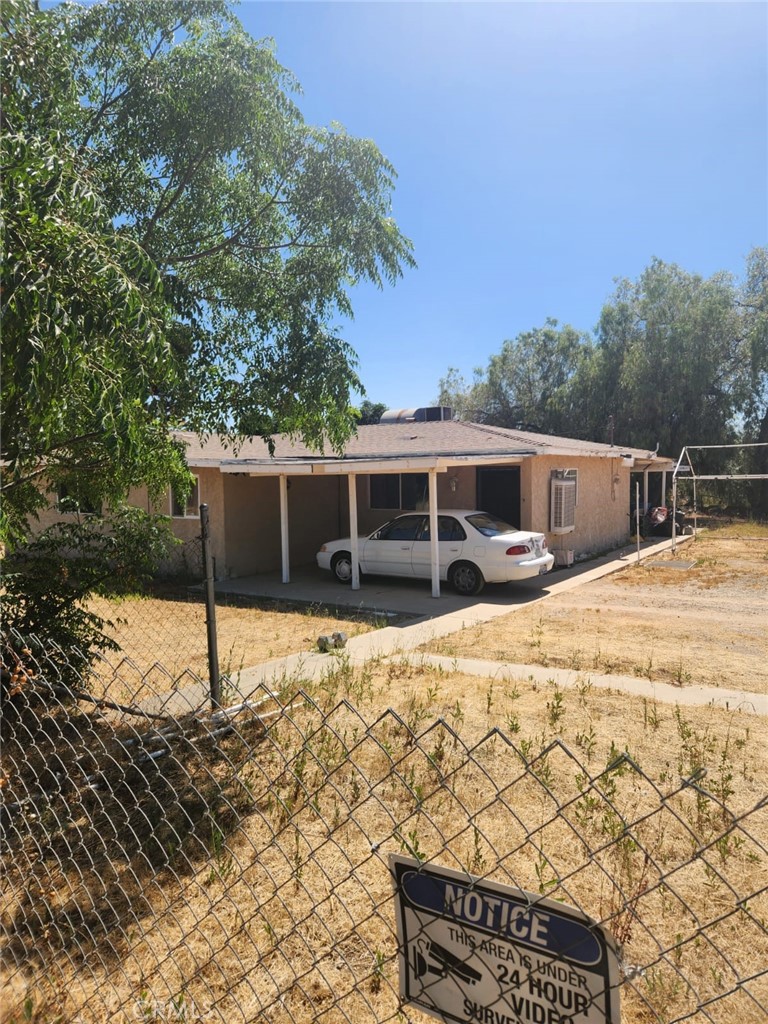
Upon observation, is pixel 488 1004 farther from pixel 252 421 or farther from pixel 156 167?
pixel 156 167

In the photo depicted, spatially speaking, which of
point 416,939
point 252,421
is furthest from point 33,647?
point 416,939

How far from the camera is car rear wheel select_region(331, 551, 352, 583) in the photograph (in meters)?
14.1

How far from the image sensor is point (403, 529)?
1340cm

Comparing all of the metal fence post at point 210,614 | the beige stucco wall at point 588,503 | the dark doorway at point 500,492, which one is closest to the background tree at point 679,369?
the beige stucco wall at point 588,503

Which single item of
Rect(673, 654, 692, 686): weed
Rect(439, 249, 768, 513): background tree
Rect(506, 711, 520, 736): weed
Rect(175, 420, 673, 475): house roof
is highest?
Rect(439, 249, 768, 513): background tree

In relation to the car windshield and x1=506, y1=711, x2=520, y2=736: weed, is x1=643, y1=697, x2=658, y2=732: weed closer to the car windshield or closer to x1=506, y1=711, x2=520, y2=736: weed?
x1=506, y1=711, x2=520, y2=736: weed

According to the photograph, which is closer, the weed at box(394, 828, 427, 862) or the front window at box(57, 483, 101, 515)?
the weed at box(394, 828, 427, 862)

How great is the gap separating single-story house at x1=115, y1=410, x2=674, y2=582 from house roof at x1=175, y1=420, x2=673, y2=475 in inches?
1.2

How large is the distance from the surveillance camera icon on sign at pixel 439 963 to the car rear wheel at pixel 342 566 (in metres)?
12.4

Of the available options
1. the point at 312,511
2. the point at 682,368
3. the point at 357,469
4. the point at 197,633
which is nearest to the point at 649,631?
the point at 357,469

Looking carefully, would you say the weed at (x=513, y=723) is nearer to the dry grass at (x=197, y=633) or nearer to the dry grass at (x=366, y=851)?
the dry grass at (x=366, y=851)

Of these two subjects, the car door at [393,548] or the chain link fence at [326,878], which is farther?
the car door at [393,548]

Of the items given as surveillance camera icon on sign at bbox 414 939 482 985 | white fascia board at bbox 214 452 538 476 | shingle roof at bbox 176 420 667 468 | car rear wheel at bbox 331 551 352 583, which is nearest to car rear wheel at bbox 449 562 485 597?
white fascia board at bbox 214 452 538 476

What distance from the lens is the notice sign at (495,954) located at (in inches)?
54.1
